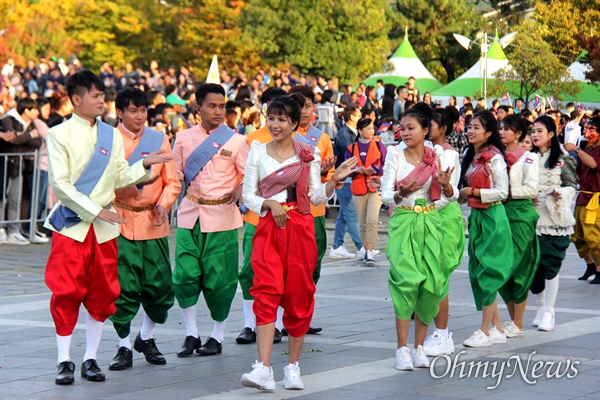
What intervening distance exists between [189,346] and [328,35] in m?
36.2

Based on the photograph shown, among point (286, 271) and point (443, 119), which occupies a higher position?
point (443, 119)

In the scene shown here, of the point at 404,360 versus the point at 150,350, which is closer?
the point at 404,360

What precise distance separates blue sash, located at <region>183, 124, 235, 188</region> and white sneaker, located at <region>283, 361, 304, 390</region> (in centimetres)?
194

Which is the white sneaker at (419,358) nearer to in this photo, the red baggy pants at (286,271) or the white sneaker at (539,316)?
the red baggy pants at (286,271)

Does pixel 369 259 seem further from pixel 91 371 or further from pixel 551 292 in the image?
pixel 91 371

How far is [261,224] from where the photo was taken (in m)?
7.45

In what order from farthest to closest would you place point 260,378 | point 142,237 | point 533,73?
point 533,73, point 142,237, point 260,378

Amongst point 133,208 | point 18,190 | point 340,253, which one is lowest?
point 340,253

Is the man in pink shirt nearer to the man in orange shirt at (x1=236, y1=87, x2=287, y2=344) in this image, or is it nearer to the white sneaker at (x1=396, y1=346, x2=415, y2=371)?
the man in orange shirt at (x1=236, y1=87, x2=287, y2=344)

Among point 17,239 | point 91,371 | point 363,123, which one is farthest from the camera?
point 17,239

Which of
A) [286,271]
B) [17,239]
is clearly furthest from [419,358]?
[17,239]

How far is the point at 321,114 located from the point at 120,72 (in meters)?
16.3

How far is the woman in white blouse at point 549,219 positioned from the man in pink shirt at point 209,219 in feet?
9.17

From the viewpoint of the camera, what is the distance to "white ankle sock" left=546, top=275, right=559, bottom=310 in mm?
9664
